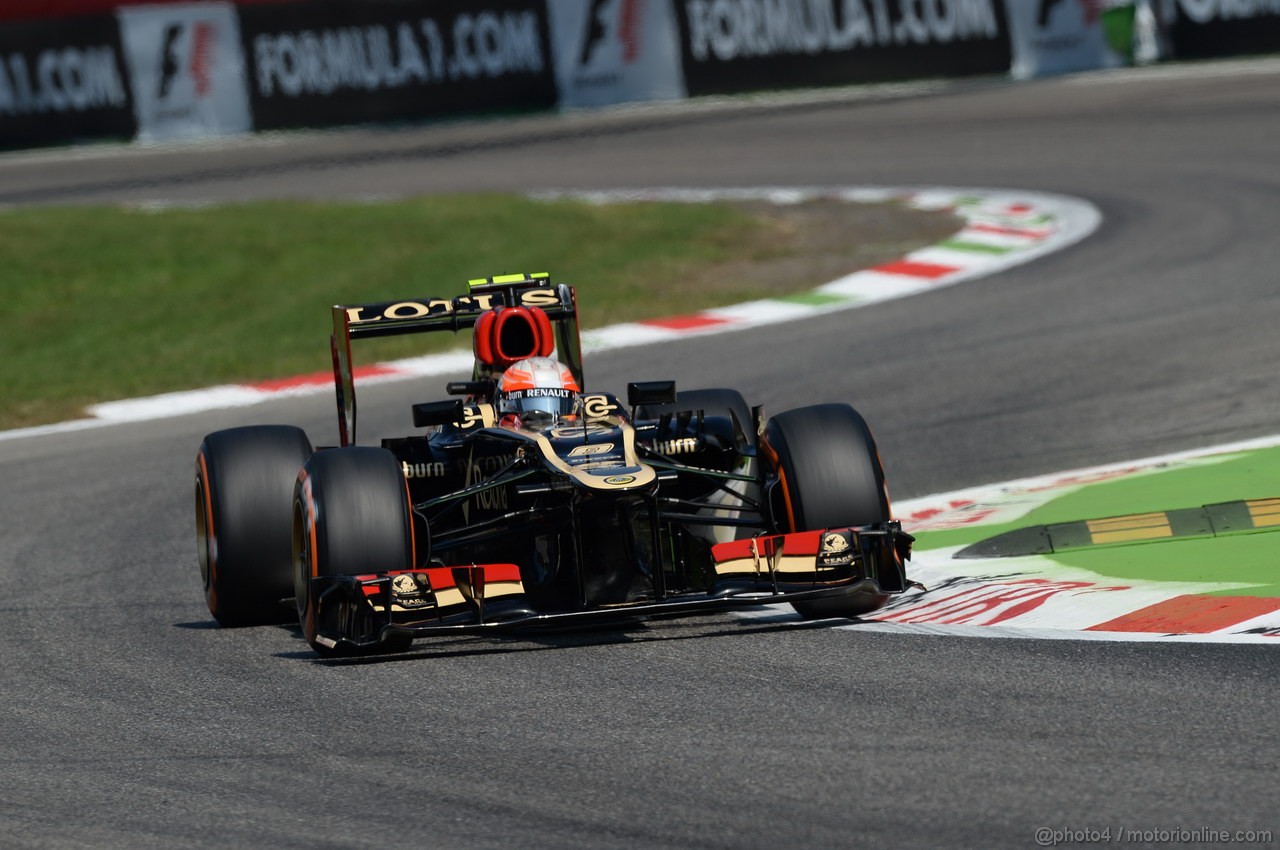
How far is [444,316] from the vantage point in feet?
30.0

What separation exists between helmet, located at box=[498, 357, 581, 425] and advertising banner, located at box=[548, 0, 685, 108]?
77.7 feet

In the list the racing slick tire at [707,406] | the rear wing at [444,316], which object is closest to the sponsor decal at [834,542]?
the racing slick tire at [707,406]

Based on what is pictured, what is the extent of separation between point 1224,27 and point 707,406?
2143 cm

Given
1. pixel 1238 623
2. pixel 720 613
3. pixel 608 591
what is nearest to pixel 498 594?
pixel 608 591

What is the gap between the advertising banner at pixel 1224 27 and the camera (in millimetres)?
27922

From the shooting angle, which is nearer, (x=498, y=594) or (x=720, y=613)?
(x=498, y=594)

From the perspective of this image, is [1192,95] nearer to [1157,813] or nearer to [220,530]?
[220,530]

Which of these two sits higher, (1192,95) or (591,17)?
(591,17)

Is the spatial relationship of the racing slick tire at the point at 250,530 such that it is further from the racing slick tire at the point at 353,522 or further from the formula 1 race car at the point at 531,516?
the racing slick tire at the point at 353,522

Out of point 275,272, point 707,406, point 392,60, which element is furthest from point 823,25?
point 707,406

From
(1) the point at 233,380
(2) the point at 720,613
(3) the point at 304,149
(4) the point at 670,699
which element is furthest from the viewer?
(3) the point at 304,149

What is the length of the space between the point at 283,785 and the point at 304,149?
26.1 m

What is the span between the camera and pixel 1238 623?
6492mm

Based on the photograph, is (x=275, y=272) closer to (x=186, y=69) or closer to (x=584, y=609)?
(x=584, y=609)
